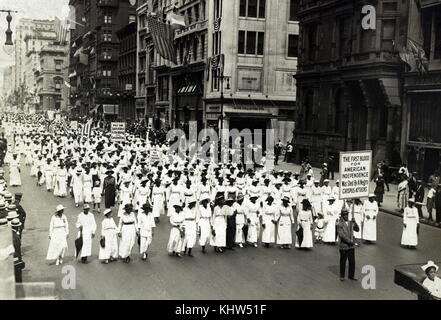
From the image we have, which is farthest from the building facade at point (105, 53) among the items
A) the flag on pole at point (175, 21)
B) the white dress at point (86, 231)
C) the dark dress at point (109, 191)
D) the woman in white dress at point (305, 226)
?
the white dress at point (86, 231)

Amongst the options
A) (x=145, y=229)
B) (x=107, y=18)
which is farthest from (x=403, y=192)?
(x=107, y=18)

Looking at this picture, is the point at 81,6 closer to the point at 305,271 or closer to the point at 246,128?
the point at 246,128

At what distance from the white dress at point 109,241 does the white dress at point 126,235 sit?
0.15 meters

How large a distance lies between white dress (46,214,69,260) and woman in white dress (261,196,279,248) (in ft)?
17.7

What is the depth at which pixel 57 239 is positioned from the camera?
1273 cm

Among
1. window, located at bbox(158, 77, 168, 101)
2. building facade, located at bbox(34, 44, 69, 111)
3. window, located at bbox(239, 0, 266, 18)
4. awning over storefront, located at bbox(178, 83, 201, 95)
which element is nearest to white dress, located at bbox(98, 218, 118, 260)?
window, located at bbox(239, 0, 266, 18)

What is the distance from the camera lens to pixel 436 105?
26594 millimetres

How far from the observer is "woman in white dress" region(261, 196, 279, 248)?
49.4 ft

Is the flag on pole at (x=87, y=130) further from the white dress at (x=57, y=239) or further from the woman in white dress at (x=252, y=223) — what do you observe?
the white dress at (x=57, y=239)

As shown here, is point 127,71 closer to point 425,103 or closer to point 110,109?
point 110,109

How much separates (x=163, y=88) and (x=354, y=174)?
5180 centimetres

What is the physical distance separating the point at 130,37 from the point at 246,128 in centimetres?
3811

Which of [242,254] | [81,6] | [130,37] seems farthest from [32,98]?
[242,254]
